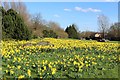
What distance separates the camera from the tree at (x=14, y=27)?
1905 centimetres

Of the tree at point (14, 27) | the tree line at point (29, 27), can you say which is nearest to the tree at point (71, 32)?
the tree line at point (29, 27)

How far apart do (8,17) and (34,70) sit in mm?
13365

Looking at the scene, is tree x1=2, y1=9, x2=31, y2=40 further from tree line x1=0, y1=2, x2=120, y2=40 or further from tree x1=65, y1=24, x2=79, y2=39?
tree x1=65, y1=24, x2=79, y2=39

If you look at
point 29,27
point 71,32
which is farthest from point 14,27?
point 71,32

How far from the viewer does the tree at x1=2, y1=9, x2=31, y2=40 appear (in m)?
19.0

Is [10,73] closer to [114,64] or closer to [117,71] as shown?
[117,71]

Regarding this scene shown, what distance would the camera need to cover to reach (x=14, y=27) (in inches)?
785

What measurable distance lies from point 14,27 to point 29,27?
13429 millimetres

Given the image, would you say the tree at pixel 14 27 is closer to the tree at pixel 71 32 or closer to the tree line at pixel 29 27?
the tree line at pixel 29 27

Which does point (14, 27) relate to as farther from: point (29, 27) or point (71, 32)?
point (71, 32)

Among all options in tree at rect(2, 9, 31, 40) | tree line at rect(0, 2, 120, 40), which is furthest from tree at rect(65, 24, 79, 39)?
tree at rect(2, 9, 31, 40)

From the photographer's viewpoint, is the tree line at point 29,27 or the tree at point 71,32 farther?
the tree at point 71,32

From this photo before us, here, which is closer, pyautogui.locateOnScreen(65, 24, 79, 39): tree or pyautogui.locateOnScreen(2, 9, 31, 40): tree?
pyautogui.locateOnScreen(2, 9, 31, 40): tree

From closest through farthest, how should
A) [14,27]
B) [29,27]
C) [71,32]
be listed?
[14,27], [29,27], [71,32]
